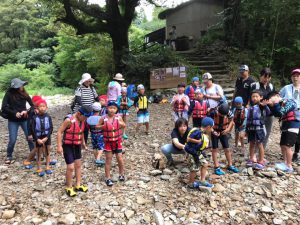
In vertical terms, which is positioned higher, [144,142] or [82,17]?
[82,17]

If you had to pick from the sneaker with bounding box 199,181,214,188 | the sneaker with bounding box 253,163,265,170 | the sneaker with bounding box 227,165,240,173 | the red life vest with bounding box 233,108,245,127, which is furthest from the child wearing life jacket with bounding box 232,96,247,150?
the sneaker with bounding box 199,181,214,188

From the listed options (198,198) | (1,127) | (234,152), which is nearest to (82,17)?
(1,127)

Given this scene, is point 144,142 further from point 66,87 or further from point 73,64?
point 66,87

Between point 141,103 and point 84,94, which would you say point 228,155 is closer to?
point 141,103

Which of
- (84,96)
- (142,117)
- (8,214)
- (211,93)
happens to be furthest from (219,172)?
(8,214)

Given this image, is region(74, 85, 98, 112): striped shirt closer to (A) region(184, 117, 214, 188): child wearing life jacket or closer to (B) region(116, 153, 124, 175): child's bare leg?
(B) region(116, 153, 124, 175): child's bare leg

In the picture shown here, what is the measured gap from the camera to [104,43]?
20531 mm

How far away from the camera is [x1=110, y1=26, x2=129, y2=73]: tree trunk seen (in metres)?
16.0

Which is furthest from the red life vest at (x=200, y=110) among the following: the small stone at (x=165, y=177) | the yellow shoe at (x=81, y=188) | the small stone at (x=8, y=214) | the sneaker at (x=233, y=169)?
the small stone at (x=8, y=214)

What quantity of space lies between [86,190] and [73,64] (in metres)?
24.8

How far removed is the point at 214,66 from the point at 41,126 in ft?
36.6

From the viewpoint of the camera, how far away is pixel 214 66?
14.9 m

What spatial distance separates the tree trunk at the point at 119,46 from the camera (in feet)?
52.3

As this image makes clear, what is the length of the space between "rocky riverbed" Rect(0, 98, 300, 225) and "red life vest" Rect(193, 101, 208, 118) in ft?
3.81
